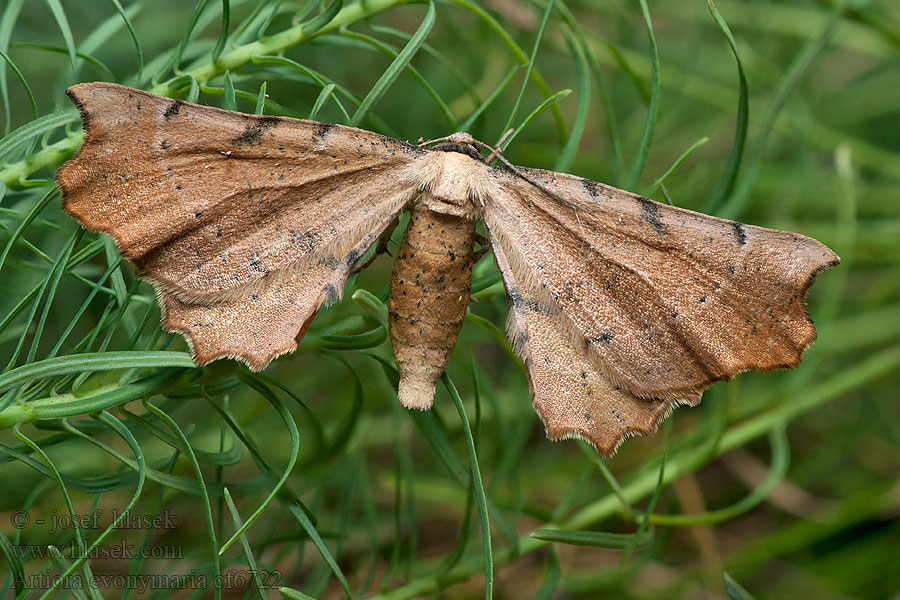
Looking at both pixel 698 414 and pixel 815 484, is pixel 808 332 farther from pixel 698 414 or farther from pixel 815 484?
pixel 815 484

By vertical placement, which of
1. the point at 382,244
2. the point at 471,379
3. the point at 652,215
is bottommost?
the point at 471,379

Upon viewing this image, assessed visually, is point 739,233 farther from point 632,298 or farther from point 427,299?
point 427,299

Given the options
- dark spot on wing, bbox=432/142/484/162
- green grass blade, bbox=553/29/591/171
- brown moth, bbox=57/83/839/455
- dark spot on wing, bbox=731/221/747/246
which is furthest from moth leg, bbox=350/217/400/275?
dark spot on wing, bbox=731/221/747/246

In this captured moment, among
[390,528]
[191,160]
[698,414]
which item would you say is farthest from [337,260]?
[698,414]

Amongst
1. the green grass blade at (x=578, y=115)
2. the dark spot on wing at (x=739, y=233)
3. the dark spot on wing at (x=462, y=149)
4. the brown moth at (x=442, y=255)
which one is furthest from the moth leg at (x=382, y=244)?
the dark spot on wing at (x=739, y=233)

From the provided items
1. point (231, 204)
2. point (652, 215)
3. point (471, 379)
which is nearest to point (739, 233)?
point (652, 215)

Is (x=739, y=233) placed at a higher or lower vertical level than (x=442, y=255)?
higher

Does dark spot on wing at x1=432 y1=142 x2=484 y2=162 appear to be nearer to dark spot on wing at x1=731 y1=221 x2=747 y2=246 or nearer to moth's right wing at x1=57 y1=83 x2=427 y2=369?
moth's right wing at x1=57 y1=83 x2=427 y2=369
